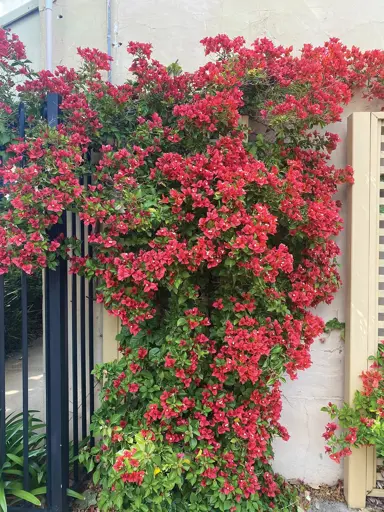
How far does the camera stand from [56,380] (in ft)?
7.22

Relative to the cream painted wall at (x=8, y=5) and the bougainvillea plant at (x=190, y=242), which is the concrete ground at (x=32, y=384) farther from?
the cream painted wall at (x=8, y=5)

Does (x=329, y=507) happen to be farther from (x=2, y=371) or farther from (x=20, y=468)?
(x=2, y=371)

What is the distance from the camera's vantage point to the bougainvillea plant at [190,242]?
1.87 metres

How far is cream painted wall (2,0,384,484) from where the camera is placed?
8.48 ft

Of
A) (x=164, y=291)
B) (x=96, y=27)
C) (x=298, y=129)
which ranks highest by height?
(x=96, y=27)

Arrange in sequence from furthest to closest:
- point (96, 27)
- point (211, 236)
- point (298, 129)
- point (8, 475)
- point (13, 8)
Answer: point (13, 8)
point (96, 27)
point (8, 475)
point (298, 129)
point (211, 236)

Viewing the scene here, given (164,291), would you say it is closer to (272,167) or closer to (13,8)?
(272,167)

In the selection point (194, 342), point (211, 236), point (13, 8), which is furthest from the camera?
A: point (13, 8)

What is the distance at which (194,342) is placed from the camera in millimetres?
1973

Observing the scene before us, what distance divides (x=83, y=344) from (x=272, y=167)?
166 cm

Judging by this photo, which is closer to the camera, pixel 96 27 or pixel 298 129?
pixel 298 129

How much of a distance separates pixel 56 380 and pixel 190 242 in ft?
3.83

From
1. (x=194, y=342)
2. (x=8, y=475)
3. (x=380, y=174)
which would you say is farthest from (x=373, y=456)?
(x=8, y=475)

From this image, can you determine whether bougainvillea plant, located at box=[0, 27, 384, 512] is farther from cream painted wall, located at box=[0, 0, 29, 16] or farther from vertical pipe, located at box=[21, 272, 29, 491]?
cream painted wall, located at box=[0, 0, 29, 16]
